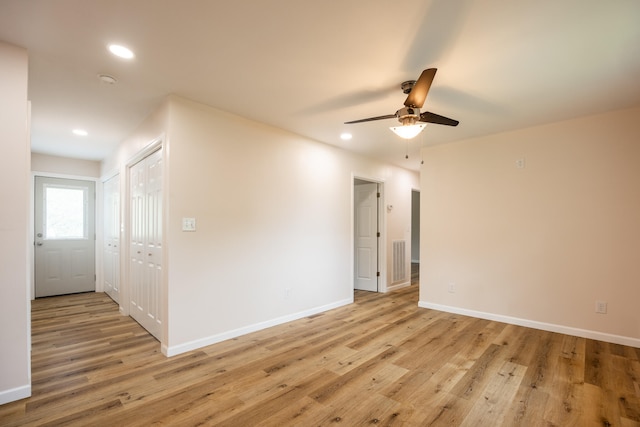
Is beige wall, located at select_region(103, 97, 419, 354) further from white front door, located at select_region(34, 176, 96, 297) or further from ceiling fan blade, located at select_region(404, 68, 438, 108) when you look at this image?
ceiling fan blade, located at select_region(404, 68, 438, 108)

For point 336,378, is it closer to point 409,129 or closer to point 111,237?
point 409,129

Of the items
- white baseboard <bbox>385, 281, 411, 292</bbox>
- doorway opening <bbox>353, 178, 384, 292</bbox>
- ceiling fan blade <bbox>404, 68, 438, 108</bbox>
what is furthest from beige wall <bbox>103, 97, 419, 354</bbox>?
ceiling fan blade <bbox>404, 68, 438, 108</bbox>

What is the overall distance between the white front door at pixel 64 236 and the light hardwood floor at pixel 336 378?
6.42ft

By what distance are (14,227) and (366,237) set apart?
15.7 feet

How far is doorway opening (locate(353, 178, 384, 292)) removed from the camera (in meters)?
5.64

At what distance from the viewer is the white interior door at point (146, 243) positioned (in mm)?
3223

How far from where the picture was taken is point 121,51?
219cm

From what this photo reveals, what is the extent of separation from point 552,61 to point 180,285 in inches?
145

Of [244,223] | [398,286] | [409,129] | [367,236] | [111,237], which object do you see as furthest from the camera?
[398,286]

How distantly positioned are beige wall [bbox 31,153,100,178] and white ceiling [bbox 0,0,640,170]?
2172 millimetres

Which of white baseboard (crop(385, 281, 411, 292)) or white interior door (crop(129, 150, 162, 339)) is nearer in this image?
white interior door (crop(129, 150, 162, 339))

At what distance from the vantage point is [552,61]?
227 cm

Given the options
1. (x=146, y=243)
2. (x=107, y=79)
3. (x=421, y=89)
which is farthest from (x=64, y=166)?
(x=421, y=89)

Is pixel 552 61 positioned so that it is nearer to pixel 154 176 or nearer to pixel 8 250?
pixel 154 176
